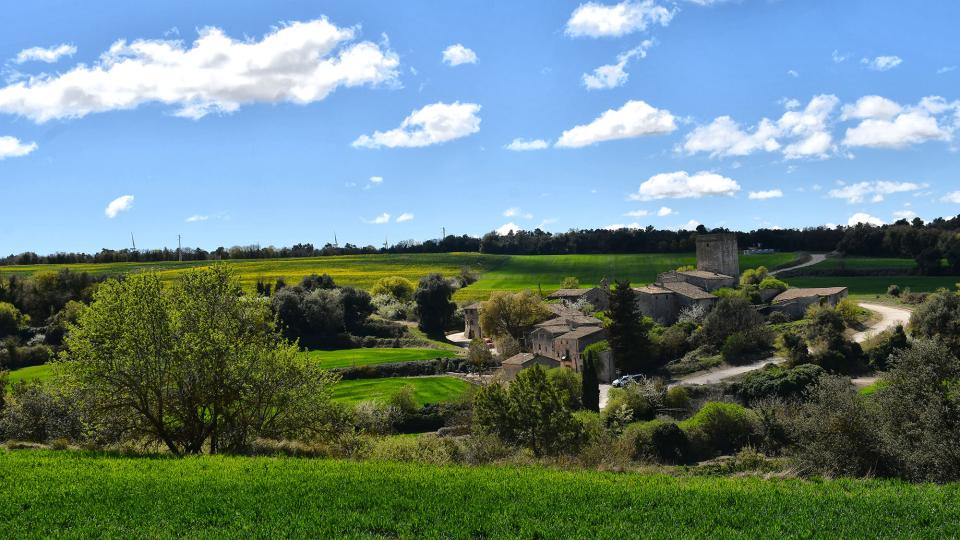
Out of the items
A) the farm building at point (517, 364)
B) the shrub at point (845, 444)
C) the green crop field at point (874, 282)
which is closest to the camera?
the shrub at point (845, 444)

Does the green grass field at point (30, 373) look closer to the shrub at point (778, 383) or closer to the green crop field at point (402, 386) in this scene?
the green crop field at point (402, 386)

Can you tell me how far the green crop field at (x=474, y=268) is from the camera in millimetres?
113375

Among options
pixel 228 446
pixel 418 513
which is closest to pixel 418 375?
pixel 228 446

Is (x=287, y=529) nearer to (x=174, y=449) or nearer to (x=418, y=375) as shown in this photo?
(x=174, y=449)

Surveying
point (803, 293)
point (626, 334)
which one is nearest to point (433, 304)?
point (626, 334)

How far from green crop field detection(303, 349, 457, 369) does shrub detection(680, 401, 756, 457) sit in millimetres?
34245

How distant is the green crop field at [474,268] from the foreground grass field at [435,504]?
8122 centimetres

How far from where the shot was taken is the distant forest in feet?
382

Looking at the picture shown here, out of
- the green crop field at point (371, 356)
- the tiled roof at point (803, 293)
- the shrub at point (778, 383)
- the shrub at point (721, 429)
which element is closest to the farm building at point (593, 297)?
the tiled roof at point (803, 293)

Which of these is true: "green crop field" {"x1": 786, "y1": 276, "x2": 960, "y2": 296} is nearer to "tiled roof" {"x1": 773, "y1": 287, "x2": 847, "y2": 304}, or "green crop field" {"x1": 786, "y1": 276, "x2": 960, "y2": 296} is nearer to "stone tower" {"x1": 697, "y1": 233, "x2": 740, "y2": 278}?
"stone tower" {"x1": 697, "y1": 233, "x2": 740, "y2": 278}

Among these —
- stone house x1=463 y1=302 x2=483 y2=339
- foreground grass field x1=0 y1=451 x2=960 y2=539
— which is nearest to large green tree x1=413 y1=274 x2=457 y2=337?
stone house x1=463 y1=302 x2=483 y2=339

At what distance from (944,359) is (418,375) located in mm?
44690

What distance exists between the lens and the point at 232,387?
25.9 meters

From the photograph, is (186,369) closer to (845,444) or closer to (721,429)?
(845,444)
